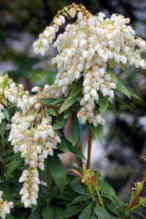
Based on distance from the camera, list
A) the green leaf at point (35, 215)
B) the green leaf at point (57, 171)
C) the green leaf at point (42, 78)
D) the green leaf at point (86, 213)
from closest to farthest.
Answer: the green leaf at point (57, 171) → the green leaf at point (86, 213) → the green leaf at point (35, 215) → the green leaf at point (42, 78)

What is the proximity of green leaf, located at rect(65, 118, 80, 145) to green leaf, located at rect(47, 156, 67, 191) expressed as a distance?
0.15m

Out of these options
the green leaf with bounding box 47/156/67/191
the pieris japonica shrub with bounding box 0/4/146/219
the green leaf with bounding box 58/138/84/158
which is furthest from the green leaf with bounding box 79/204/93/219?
the green leaf with bounding box 58/138/84/158

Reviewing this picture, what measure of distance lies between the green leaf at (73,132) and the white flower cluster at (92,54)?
8 centimetres

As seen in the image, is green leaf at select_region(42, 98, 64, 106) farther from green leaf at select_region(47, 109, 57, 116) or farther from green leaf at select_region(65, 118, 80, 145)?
green leaf at select_region(65, 118, 80, 145)

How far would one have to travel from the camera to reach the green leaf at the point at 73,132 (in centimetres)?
213

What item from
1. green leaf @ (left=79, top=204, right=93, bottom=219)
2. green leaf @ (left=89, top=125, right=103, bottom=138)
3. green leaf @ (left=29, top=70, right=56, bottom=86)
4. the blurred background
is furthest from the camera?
the blurred background

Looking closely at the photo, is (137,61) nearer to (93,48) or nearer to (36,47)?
(93,48)

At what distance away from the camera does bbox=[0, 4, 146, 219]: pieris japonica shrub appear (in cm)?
198

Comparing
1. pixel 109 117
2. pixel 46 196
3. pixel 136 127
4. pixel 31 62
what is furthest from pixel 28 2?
pixel 46 196

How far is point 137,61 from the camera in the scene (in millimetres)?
2082

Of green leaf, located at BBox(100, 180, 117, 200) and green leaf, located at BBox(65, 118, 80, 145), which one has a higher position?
green leaf, located at BBox(65, 118, 80, 145)

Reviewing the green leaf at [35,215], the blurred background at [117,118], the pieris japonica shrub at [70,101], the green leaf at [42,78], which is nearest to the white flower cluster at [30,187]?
the pieris japonica shrub at [70,101]

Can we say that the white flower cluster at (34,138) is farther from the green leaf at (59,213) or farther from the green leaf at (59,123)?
the green leaf at (59,213)

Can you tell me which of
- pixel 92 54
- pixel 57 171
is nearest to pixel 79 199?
pixel 57 171
